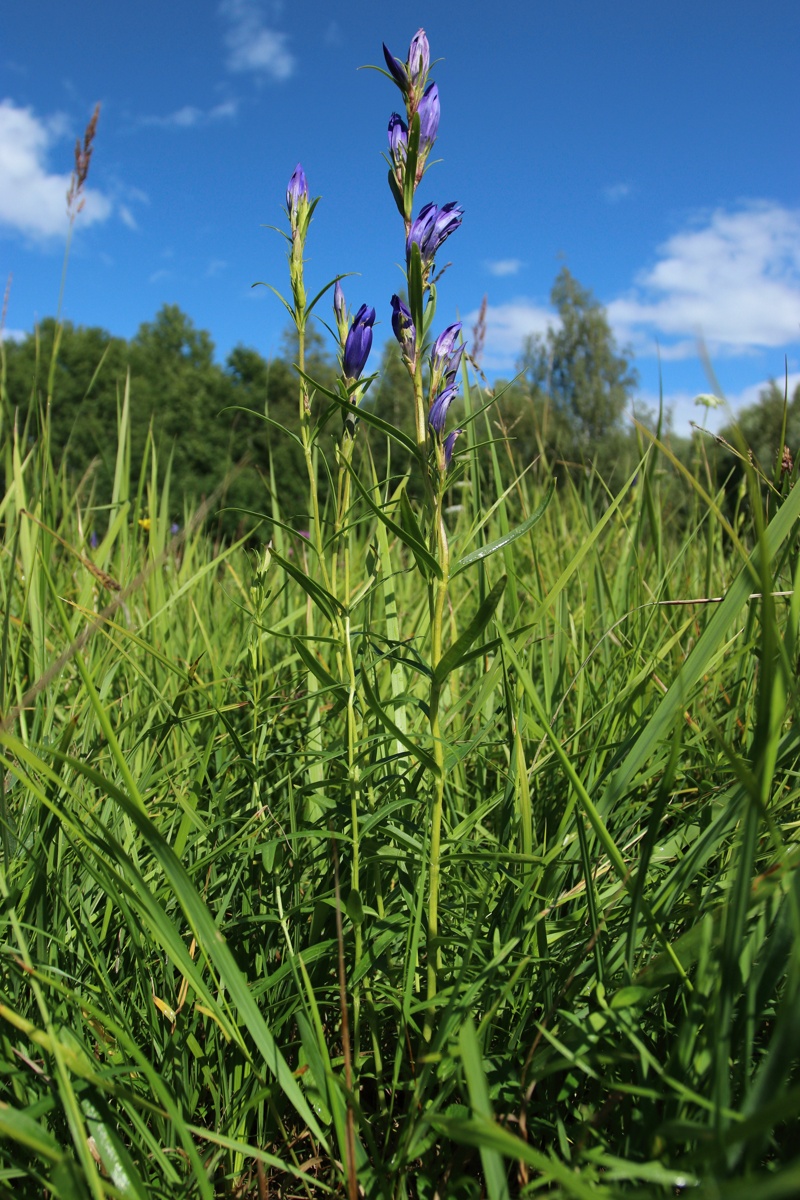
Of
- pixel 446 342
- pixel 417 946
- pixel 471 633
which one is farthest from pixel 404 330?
pixel 417 946

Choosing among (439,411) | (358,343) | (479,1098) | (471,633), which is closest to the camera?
(479,1098)

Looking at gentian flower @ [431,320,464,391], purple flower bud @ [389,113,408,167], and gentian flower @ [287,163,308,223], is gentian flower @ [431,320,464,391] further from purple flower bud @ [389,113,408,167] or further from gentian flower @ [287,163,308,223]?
gentian flower @ [287,163,308,223]

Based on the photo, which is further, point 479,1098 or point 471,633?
point 471,633

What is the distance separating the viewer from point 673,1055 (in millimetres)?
673

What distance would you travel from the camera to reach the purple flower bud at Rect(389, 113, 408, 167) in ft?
3.03

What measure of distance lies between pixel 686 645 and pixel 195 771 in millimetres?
1207

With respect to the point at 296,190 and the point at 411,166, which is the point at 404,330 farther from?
the point at 296,190

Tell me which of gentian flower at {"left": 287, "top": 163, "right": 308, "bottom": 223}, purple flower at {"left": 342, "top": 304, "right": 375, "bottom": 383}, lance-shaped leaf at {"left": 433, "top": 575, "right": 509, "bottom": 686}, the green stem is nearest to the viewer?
lance-shaped leaf at {"left": 433, "top": 575, "right": 509, "bottom": 686}

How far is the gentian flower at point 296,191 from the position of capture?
121 cm

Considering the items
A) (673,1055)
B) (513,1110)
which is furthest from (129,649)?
(673,1055)

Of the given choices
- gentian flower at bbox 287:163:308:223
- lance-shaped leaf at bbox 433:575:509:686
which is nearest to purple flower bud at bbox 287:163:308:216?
gentian flower at bbox 287:163:308:223

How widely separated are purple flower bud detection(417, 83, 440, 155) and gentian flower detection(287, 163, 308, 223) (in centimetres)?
33

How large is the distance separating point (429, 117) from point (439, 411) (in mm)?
394

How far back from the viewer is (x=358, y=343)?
109 centimetres
